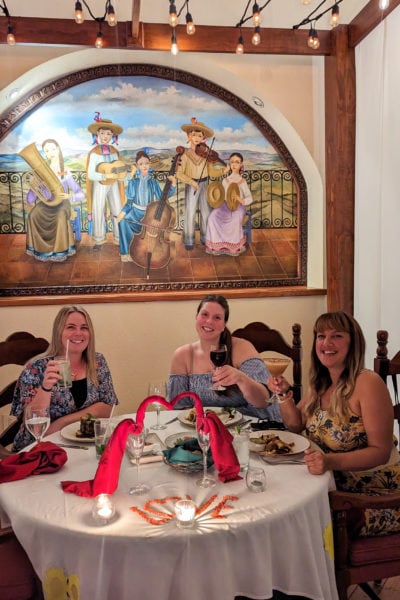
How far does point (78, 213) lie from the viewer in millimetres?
4340

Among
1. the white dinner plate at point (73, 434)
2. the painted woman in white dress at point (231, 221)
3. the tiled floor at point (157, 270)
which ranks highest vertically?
the painted woman in white dress at point (231, 221)

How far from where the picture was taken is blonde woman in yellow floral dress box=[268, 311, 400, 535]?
1893 mm

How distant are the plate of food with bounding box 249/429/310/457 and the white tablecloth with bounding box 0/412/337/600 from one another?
177 millimetres

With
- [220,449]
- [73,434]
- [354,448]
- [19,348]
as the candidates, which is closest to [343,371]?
[354,448]

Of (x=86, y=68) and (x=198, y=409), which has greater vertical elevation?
(x=86, y=68)

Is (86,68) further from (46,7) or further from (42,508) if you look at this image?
(42,508)

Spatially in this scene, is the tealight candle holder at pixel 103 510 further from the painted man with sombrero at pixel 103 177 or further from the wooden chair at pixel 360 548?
the painted man with sombrero at pixel 103 177

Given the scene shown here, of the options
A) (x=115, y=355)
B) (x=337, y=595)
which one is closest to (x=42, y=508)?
(x=337, y=595)

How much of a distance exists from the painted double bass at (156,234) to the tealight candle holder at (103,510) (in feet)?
10.1

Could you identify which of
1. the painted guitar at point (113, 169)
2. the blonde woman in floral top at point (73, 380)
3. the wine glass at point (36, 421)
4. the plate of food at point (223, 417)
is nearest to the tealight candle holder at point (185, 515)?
the wine glass at point (36, 421)

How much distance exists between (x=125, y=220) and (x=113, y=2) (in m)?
1.63

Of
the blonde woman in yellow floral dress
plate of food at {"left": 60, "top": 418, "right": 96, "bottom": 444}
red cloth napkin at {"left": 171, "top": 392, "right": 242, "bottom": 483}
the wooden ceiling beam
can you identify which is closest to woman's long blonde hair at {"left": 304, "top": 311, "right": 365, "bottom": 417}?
the blonde woman in yellow floral dress

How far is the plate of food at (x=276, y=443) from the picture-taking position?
6.20ft

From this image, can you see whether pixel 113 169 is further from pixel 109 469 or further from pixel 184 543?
pixel 184 543
